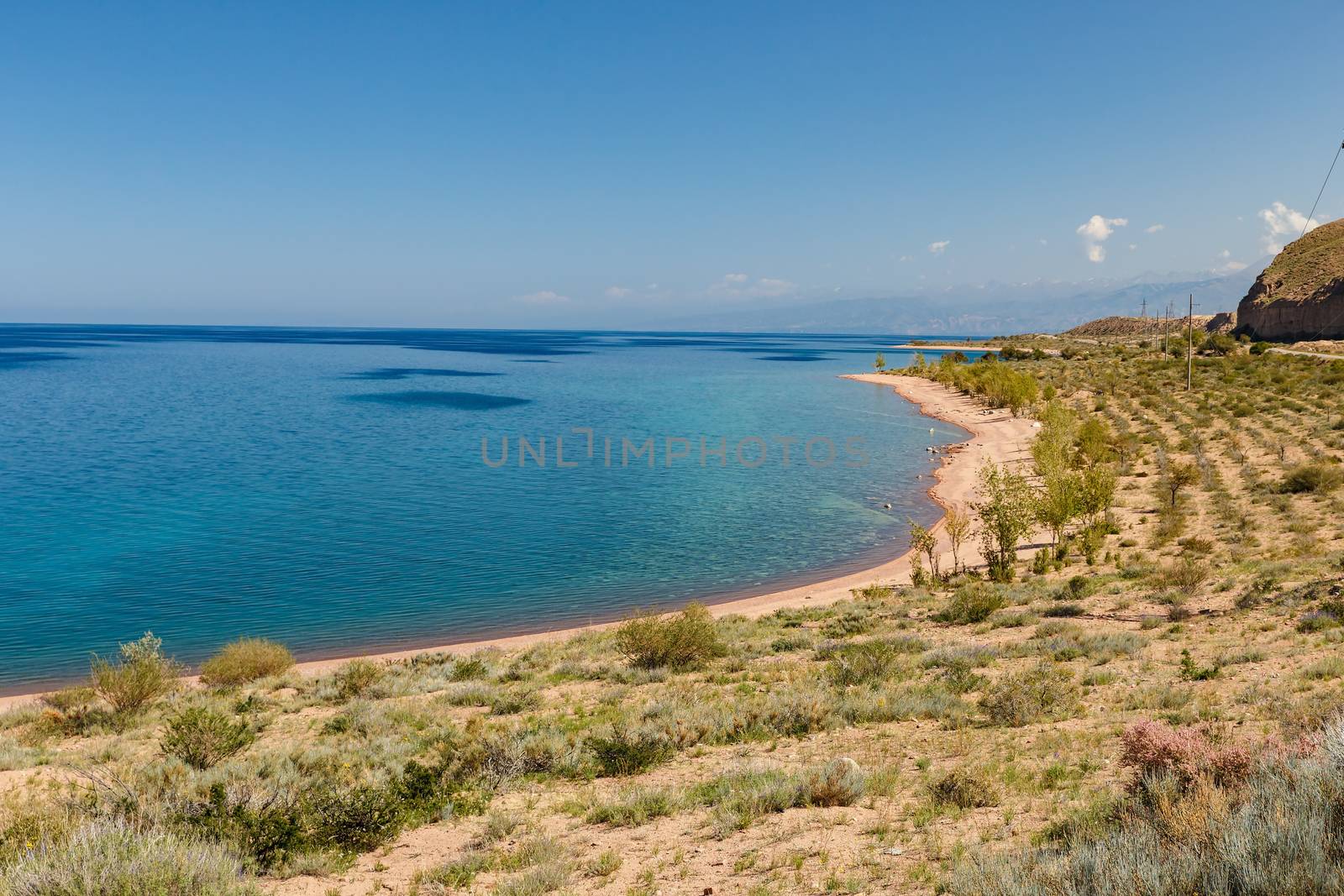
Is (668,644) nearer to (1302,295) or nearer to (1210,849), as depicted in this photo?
(1210,849)

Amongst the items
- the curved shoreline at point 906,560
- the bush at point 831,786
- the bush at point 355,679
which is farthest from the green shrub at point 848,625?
the bush at point 355,679

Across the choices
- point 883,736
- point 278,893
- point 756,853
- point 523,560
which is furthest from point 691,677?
point 523,560

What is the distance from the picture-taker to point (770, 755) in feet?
33.7

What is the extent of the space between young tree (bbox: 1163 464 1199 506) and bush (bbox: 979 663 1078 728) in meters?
19.6

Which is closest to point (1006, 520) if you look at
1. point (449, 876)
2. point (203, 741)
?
point (449, 876)

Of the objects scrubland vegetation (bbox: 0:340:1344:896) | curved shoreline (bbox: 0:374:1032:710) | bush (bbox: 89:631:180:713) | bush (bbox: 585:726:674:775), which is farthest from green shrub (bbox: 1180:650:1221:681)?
bush (bbox: 89:631:180:713)

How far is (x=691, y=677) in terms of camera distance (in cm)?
1474

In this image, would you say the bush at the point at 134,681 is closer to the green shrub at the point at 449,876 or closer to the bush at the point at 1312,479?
the green shrub at the point at 449,876

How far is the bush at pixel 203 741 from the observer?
10.8 meters

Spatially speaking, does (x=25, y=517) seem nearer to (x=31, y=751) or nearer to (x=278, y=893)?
(x=31, y=751)

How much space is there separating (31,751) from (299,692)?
14.3ft

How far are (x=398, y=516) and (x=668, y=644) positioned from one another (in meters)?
21.0

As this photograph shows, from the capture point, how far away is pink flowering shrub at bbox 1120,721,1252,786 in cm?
666

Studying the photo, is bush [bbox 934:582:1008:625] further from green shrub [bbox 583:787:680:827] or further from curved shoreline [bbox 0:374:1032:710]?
green shrub [bbox 583:787:680:827]
